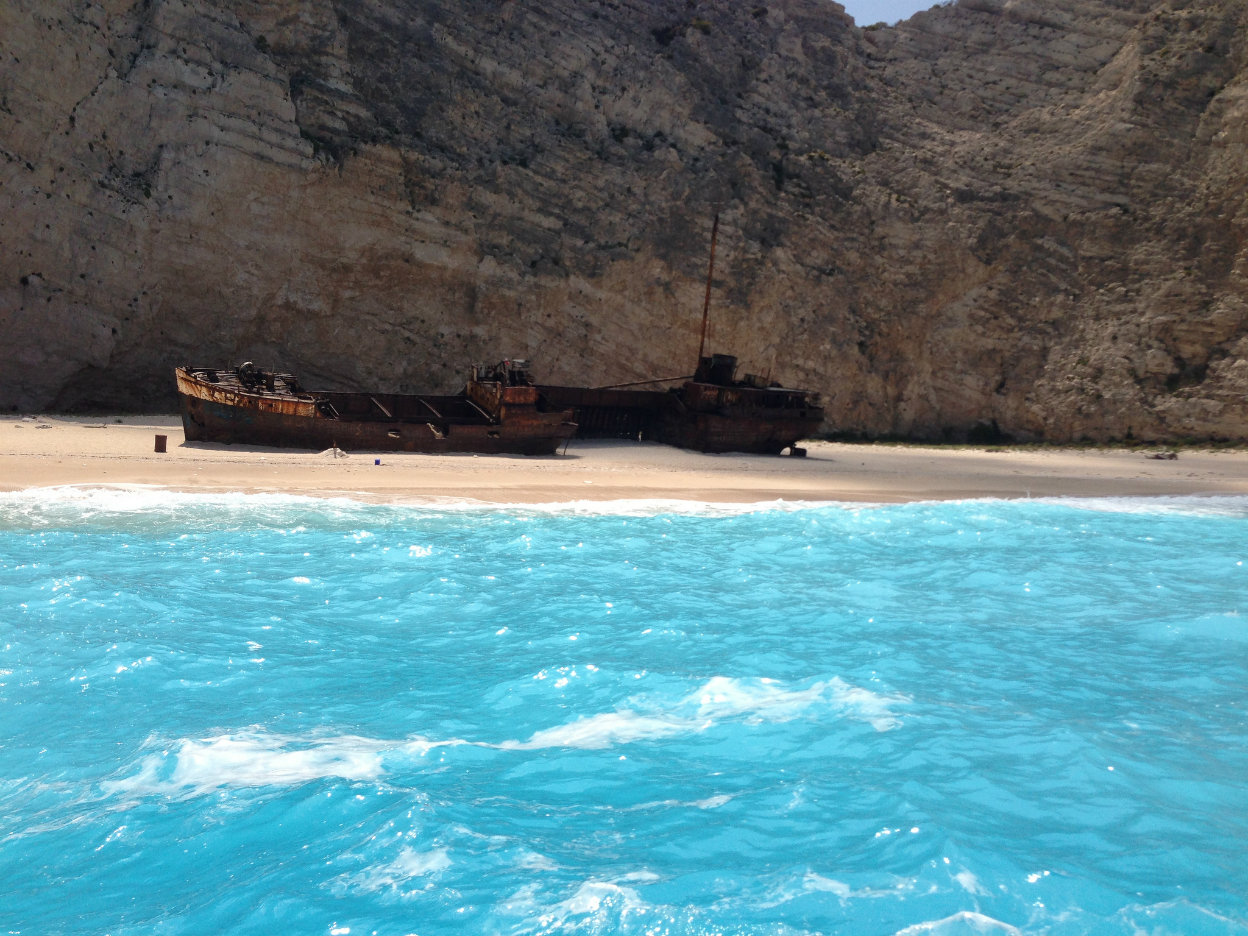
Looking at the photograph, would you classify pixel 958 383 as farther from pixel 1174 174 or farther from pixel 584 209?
pixel 584 209

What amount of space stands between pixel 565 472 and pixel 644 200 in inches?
564

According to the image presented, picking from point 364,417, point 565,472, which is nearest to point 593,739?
point 565,472

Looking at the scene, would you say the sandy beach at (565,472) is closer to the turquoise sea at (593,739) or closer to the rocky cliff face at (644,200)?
the turquoise sea at (593,739)

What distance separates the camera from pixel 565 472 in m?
17.5

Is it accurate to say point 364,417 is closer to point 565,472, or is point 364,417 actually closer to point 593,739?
point 565,472

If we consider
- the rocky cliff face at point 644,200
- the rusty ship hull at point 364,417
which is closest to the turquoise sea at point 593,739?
the rusty ship hull at point 364,417

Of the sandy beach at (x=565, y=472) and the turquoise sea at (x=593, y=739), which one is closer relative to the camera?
the turquoise sea at (x=593, y=739)

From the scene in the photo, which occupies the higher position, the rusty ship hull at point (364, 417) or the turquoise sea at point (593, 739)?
the rusty ship hull at point (364, 417)

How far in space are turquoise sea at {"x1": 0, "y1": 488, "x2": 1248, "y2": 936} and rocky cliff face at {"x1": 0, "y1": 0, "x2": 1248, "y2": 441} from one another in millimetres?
13682

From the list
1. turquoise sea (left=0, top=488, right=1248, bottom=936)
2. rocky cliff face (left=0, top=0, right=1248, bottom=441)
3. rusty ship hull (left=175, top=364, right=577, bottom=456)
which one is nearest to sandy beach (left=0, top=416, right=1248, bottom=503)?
rusty ship hull (left=175, top=364, right=577, bottom=456)

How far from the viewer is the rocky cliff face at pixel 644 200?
22469mm

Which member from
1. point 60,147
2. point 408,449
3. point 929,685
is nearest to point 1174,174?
point 408,449

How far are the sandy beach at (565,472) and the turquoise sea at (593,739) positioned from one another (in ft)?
9.62

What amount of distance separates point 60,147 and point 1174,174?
114 feet
